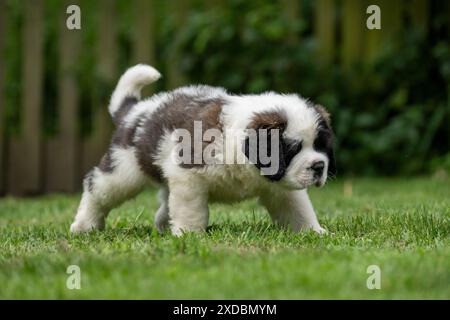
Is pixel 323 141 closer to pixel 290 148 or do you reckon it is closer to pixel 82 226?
pixel 290 148

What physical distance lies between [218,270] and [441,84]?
732 cm

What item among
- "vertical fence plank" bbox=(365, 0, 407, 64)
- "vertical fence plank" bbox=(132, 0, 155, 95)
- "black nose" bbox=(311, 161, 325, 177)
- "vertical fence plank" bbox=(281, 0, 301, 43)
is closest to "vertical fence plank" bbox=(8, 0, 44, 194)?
"vertical fence plank" bbox=(132, 0, 155, 95)

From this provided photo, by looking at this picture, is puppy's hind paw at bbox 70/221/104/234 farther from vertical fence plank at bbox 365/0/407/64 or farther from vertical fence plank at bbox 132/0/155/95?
vertical fence plank at bbox 365/0/407/64

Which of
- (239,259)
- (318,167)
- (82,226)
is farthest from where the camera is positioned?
(82,226)

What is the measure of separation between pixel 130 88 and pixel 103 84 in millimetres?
4153

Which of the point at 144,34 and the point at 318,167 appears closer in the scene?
the point at 318,167

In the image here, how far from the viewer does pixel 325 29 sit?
10750mm

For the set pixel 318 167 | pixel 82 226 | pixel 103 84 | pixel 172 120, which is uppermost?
pixel 103 84

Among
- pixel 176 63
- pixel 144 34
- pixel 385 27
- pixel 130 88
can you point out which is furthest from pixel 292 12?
pixel 130 88

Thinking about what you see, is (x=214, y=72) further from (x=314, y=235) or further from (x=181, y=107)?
(x=314, y=235)

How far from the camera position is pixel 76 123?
10008mm

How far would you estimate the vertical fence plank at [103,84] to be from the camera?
10031 mm
